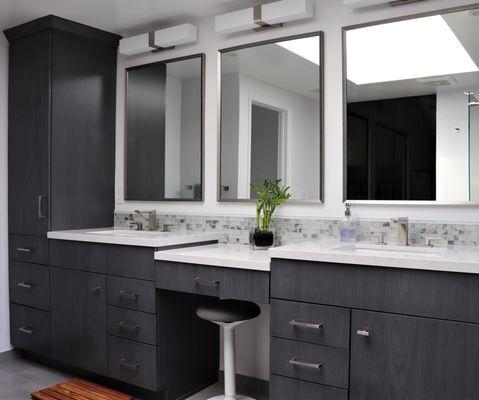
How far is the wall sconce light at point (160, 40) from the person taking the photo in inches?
122

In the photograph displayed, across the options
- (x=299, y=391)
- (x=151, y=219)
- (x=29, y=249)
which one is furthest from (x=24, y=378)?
(x=299, y=391)

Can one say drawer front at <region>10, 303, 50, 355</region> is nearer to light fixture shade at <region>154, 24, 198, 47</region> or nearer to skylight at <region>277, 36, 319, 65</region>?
light fixture shade at <region>154, 24, 198, 47</region>

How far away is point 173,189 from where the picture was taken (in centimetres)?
327

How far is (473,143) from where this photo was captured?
2311mm

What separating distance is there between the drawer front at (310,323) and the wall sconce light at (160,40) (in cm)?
178

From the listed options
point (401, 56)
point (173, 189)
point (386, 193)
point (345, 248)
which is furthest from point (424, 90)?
point (173, 189)

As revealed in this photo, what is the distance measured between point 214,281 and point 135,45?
5.88ft

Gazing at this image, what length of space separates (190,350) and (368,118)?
1.59 metres

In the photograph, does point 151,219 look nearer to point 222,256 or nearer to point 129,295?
point 129,295

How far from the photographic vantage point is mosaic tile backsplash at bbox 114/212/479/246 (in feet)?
7.60

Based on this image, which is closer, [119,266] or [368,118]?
[368,118]

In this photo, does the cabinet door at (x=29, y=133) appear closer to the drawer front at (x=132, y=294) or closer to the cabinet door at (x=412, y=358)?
the drawer front at (x=132, y=294)

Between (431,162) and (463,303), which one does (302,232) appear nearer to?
(431,162)

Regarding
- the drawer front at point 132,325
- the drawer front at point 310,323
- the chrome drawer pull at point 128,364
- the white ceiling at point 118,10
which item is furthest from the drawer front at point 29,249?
the drawer front at point 310,323
